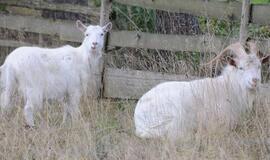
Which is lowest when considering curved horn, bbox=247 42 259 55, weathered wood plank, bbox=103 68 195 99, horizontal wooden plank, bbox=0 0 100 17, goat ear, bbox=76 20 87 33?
weathered wood plank, bbox=103 68 195 99

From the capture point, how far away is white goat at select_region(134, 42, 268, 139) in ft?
24.1

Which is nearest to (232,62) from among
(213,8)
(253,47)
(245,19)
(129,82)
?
(253,47)

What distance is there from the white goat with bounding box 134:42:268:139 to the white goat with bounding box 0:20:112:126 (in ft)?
3.48

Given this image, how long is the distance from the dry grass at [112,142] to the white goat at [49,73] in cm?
53

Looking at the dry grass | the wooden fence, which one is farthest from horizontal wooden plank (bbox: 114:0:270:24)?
the dry grass

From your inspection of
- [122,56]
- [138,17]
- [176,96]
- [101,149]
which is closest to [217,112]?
[176,96]

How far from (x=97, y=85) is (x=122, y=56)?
0.75 metres

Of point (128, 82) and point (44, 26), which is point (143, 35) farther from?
point (44, 26)

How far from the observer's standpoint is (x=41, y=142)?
696 centimetres

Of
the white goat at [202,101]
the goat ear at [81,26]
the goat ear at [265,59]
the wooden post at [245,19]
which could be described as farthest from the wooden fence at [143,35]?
the white goat at [202,101]

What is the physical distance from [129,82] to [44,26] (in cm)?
182

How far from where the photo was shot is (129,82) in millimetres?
9688

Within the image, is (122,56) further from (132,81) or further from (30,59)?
(30,59)

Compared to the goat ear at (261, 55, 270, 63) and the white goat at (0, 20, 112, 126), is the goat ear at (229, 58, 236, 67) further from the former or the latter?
the white goat at (0, 20, 112, 126)
